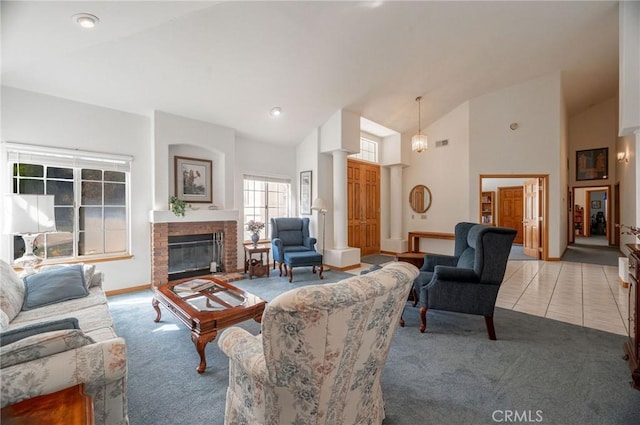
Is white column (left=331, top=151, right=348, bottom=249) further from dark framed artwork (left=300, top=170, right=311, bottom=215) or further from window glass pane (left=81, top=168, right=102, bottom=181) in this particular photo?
window glass pane (left=81, top=168, right=102, bottom=181)

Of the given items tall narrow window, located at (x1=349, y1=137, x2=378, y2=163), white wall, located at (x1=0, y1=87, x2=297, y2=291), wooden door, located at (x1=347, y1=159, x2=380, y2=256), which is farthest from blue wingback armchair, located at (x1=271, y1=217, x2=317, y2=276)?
tall narrow window, located at (x1=349, y1=137, x2=378, y2=163)

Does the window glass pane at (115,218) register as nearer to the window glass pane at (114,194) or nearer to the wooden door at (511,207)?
the window glass pane at (114,194)

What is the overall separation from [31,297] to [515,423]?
360 centimetres

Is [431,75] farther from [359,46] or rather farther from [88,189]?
[88,189]

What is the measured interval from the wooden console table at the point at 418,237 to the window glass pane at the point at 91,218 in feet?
20.1

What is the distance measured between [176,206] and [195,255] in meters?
1.02

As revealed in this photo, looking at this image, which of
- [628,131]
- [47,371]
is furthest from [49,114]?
[628,131]

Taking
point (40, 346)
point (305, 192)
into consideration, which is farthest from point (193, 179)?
point (40, 346)

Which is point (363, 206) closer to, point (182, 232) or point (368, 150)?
point (368, 150)

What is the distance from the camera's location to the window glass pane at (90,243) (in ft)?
12.3

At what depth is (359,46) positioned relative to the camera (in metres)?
3.61

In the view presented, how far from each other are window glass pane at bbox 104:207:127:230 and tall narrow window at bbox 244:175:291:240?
6.56 ft

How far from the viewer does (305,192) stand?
5.77 m

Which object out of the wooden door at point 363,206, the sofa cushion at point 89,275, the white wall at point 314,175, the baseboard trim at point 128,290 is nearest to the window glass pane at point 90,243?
the baseboard trim at point 128,290
